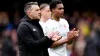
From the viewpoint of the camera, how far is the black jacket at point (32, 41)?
869 centimetres

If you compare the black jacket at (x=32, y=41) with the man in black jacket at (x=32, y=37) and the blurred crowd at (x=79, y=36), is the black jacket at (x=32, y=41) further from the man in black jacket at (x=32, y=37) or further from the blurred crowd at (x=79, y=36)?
the blurred crowd at (x=79, y=36)

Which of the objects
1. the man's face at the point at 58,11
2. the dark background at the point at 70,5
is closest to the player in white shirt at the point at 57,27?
the man's face at the point at 58,11

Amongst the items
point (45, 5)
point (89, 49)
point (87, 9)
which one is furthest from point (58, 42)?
point (87, 9)

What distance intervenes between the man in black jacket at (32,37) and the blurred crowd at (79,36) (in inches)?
206

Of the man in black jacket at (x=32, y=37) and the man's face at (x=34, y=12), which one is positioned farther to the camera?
the man's face at (x=34, y=12)

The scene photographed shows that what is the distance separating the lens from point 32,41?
8.70m

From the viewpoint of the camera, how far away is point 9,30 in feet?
59.0

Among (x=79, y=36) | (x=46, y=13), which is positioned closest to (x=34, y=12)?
(x=46, y=13)

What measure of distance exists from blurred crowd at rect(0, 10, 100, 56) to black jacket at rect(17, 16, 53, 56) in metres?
5.28

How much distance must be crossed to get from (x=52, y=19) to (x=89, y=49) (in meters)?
4.67

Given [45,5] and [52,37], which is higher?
[45,5]

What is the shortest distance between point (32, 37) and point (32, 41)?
0.43ft

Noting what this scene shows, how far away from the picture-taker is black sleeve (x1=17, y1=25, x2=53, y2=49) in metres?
8.68

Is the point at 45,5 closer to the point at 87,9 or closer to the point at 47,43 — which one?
the point at 47,43
